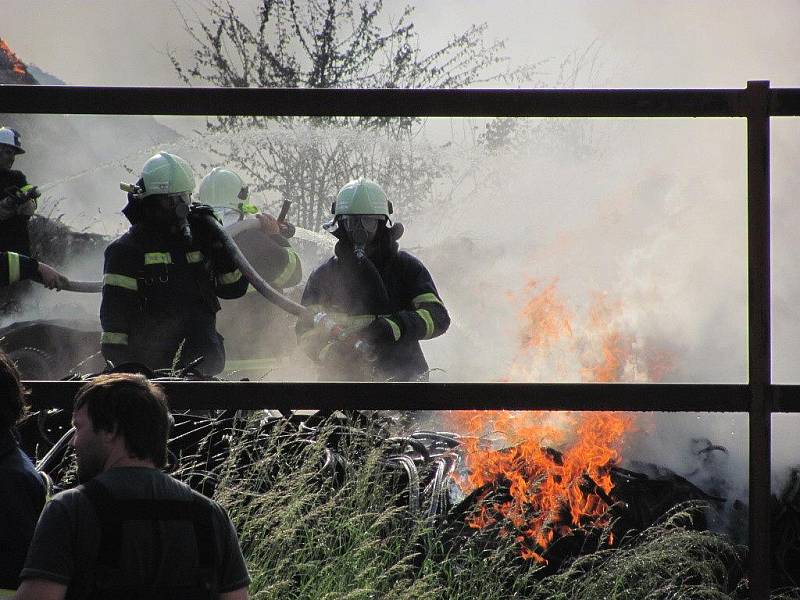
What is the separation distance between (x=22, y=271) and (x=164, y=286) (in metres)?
0.67

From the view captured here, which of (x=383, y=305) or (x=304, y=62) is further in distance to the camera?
(x=304, y=62)

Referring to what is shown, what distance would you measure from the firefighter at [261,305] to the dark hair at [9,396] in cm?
364

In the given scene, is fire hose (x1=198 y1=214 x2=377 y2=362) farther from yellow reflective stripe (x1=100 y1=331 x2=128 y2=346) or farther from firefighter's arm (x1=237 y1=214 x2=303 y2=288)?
firefighter's arm (x1=237 y1=214 x2=303 y2=288)

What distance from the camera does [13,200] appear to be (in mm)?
5891

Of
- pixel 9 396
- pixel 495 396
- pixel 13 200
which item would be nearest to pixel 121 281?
pixel 13 200

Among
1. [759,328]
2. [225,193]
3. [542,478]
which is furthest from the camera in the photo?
[225,193]

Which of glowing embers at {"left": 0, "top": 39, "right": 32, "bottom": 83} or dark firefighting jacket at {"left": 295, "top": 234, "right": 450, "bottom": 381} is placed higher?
glowing embers at {"left": 0, "top": 39, "right": 32, "bottom": 83}

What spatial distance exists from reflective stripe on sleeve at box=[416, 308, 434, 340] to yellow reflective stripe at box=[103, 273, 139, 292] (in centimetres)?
134

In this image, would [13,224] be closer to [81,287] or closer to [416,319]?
[81,287]

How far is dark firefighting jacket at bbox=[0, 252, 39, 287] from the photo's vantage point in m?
5.05

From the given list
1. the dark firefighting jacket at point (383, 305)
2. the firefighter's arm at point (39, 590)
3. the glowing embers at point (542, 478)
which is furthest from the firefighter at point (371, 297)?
the firefighter's arm at point (39, 590)

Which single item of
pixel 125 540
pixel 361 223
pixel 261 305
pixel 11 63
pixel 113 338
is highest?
pixel 11 63

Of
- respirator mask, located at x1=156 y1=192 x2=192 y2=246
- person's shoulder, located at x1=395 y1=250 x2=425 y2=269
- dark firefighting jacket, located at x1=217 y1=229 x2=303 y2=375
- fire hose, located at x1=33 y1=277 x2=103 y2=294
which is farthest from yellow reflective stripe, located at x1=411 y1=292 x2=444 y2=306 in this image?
fire hose, located at x1=33 y1=277 x2=103 y2=294

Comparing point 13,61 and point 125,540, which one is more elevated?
point 13,61
